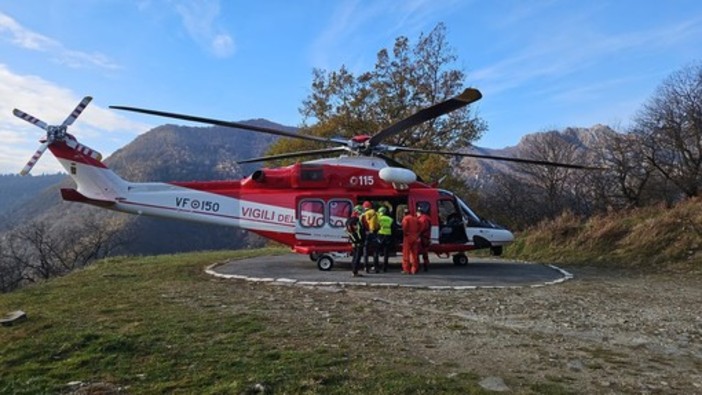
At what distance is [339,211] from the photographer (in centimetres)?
A: 1466

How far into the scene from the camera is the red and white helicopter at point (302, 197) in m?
14.6

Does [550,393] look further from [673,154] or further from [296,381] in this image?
[673,154]

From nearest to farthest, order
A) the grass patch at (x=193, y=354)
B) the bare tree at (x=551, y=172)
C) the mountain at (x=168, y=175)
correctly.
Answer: the grass patch at (x=193, y=354) → the bare tree at (x=551, y=172) → the mountain at (x=168, y=175)

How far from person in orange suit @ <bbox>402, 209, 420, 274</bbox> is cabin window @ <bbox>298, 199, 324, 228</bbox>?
239 cm

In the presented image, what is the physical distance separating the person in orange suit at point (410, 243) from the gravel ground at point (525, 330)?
295cm

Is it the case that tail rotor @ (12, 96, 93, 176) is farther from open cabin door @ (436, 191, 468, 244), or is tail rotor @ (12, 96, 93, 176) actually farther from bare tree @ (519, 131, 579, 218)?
bare tree @ (519, 131, 579, 218)

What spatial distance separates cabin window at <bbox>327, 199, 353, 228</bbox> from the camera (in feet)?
48.0

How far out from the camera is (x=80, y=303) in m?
9.37

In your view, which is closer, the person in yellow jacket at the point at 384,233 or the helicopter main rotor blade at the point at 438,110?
the helicopter main rotor blade at the point at 438,110

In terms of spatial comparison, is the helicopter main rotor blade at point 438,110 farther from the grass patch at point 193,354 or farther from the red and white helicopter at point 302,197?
the grass patch at point 193,354

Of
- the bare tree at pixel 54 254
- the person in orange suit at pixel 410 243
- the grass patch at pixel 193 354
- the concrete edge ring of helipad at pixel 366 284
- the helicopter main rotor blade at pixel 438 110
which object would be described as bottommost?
the bare tree at pixel 54 254

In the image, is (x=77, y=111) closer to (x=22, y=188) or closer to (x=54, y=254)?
(x=54, y=254)

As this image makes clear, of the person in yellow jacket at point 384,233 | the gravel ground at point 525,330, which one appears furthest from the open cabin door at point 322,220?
the gravel ground at point 525,330

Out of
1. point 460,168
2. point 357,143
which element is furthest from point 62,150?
point 460,168
